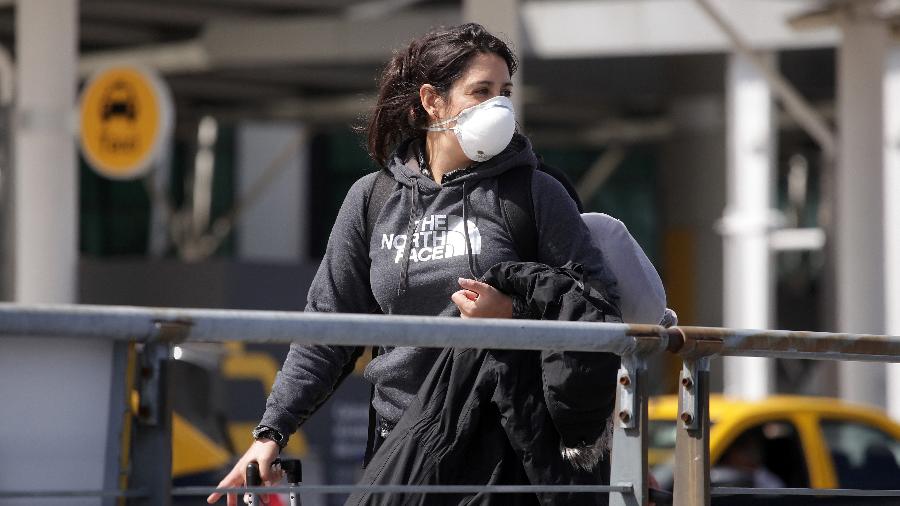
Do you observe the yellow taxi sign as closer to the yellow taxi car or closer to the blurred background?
the blurred background

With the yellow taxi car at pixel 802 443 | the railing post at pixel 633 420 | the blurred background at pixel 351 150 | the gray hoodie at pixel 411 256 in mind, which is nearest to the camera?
the railing post at pixel 633 420

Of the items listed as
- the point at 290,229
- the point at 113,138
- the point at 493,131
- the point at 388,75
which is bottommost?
the point at 493,131

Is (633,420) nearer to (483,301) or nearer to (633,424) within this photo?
(633,424)

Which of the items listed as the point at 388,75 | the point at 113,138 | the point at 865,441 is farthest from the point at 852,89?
the point at 388,75

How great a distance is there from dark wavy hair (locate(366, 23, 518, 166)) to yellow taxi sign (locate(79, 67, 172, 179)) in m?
9.85

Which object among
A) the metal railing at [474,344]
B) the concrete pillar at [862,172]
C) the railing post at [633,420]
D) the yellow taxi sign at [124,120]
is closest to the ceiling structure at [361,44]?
the concrete pillar at [862,172]

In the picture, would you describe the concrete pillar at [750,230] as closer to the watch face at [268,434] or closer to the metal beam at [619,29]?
the metal beam at [619,29]

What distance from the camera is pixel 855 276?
1266 cm

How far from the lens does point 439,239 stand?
326 cm

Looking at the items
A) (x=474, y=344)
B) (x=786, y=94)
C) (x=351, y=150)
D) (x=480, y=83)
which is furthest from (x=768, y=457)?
(x=351, y=150)

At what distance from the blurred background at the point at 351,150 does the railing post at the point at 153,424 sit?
77mm

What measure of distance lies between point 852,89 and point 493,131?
32.0ft

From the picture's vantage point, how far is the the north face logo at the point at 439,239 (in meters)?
3.24

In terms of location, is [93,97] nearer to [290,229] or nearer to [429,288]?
[429,288]
